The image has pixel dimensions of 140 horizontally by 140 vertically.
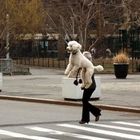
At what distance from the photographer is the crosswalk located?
12.1 meters

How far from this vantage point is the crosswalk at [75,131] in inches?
477

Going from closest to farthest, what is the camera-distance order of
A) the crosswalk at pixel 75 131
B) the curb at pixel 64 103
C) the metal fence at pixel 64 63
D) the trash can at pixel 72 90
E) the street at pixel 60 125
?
the crosswalk at pixel 75 131
the street at pixel 60 125
the curb at pixel 64 103
the trash can at pixel 72 90
the metal fence at pixel 64 63

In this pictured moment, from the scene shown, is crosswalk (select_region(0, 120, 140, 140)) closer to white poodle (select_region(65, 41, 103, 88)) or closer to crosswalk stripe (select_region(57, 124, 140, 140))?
crosswalk stripe (select_region(57, 124, 140, 140))

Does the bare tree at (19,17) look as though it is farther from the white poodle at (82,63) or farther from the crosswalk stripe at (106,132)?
the crosswalk stripe at (106,132)

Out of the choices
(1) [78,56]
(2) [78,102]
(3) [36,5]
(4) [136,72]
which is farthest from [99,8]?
(1) [78,56]

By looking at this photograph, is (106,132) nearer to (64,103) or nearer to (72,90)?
(64,103)

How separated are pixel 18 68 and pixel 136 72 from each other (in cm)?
960

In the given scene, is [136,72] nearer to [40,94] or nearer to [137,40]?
[137,40]

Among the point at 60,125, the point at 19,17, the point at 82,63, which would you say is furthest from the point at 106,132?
the point at 19,17

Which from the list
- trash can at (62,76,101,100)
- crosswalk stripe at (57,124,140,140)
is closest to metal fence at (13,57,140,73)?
trash can at (62,76,101,100)

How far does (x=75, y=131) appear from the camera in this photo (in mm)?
13023

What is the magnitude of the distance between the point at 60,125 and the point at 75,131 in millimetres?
1295

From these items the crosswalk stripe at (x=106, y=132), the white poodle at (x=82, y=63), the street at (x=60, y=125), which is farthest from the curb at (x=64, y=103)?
the crosswalk stripe at (x=106, y=132)

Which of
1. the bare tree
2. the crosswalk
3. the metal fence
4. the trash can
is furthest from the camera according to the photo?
the metal fence
